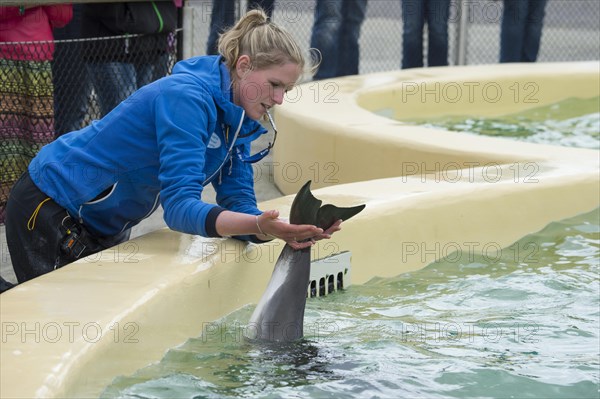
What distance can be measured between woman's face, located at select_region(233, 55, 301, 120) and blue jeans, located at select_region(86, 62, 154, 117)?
2453mm

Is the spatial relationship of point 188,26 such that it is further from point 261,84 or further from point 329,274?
point 261,84

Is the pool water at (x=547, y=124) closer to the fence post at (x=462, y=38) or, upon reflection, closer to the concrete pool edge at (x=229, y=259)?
the fence post at (x=462, y=38)

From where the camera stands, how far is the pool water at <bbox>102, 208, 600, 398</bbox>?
3051 millimetres

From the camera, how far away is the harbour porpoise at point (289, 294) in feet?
10.6

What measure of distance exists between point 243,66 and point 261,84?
91mm

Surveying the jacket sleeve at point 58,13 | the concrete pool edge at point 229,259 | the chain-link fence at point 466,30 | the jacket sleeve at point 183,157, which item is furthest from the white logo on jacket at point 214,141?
the chain-link fence at point 466,30

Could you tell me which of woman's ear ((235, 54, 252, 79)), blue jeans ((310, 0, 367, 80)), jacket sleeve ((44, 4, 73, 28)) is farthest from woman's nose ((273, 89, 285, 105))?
blue jeans ((310, 0, 367, 80))

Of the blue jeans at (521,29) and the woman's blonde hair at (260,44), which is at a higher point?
the blue jeans at (521,29)

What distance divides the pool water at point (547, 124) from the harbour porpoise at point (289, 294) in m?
4.05

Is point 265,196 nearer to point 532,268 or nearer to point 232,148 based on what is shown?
point 532,268

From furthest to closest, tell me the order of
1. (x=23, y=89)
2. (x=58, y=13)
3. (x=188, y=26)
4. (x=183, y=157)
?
(x=188, y=26) < (x=58, y=13) < (x=23, y=89) < (x=183, y=157)

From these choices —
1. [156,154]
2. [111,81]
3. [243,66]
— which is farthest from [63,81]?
[243,66]

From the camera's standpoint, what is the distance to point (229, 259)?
11.7ft

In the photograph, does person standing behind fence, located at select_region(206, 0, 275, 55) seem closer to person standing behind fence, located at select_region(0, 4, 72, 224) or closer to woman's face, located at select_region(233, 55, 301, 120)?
person standing behind fence, located at select_region(0, 4, 72, 224)
